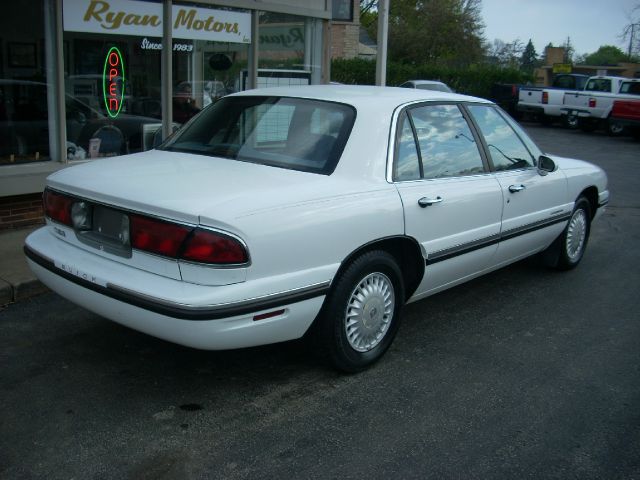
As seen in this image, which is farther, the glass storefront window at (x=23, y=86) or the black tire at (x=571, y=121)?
the black tire at (x=571, y=121)

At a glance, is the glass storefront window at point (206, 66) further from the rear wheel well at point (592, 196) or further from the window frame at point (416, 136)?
the rear wheel well at point (592, 196)

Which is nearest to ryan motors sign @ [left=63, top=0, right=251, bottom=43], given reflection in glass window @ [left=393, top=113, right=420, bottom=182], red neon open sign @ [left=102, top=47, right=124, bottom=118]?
red neon open sign @ [left=102, top=47, right=124, bottom=118]

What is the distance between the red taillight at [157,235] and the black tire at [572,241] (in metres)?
4.00

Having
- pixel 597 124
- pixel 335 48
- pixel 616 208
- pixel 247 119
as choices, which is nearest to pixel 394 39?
pixel 335 48

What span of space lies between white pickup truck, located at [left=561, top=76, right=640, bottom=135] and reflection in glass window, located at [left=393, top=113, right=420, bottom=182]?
18.9m

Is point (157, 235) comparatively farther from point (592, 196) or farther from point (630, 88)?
point (630, 88)

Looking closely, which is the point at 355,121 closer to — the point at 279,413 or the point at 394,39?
the point at 279,413

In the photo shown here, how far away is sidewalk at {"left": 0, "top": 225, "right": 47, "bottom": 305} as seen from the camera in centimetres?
507

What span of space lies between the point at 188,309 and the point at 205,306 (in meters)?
0.08

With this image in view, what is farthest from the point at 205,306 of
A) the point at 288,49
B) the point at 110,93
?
the point at 288,49

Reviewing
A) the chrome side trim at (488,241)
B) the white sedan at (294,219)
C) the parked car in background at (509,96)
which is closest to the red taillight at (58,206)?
the white sedan at (294,219)

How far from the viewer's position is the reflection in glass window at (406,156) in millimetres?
4168

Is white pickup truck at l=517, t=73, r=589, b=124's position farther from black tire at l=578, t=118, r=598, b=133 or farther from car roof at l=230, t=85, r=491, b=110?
car roof at l=230, t=85, r=491, b=110

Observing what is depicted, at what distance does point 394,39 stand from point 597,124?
1074 inches
